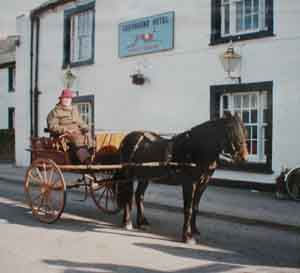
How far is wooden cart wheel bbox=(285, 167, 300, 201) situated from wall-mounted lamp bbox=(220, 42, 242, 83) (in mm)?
2918

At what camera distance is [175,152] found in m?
7.70

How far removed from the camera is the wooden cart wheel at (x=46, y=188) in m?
8.59

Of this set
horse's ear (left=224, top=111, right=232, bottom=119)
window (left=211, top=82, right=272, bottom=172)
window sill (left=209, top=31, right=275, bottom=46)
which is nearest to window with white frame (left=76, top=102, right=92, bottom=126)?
window (left=211, top=82, right=272, bottom=172)

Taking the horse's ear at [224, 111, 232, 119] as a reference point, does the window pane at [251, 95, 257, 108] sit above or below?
above

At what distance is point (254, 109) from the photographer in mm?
13289

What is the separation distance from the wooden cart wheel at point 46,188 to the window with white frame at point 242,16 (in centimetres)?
709

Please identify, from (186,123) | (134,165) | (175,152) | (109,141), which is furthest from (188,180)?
(186,123)

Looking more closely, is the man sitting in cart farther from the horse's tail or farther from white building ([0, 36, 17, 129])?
white building ([0, 36, 17, 129])

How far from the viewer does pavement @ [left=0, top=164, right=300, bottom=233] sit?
9.11m

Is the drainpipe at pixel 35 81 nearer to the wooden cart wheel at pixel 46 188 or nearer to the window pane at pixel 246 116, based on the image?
the window pane at pixel 246 116

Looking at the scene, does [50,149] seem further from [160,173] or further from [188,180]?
[188,180]

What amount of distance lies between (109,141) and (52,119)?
1093 millimetres

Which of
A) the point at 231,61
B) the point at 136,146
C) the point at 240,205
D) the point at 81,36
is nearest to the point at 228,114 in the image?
the point at 136,146

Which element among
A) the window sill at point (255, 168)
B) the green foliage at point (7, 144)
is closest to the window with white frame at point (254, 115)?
the window sill at point (255, 168)
